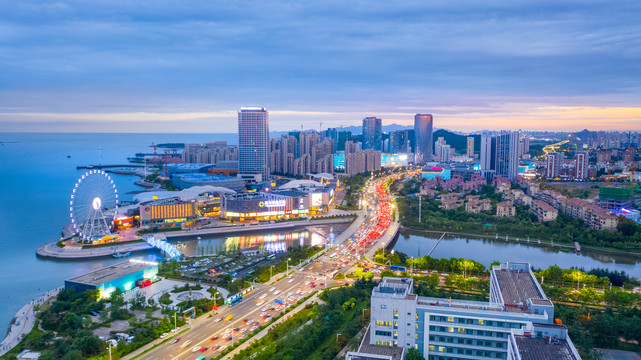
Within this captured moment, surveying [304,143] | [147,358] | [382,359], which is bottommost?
[147,358]

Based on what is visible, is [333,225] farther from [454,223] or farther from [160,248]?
[160,248]

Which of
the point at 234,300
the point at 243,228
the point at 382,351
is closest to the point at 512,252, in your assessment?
the point at 234,300

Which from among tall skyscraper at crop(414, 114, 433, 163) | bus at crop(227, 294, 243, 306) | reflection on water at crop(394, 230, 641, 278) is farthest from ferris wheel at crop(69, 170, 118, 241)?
tall skyscraper at crop(414, 114, 433, 163)

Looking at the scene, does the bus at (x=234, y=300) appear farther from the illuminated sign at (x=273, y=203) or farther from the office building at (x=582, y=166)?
the office building at (x=582, y=166)

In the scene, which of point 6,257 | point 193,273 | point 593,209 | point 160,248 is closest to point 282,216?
point 160,248

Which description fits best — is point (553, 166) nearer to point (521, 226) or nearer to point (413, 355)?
point (521, 226)

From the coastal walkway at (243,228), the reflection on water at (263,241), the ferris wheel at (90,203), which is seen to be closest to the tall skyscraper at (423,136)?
the coastal walkway at (243,228)
